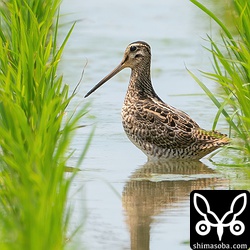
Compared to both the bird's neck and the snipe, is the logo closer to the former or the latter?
the snipe

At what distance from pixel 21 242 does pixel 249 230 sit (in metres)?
1.68

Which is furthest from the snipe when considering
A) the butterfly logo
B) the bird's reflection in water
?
the butterfly logo

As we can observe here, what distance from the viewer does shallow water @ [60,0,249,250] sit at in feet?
22.1

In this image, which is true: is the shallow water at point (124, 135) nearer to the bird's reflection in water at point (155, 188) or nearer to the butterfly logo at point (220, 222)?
the bird's reflection in water at point (155, 188)

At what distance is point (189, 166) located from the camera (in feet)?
29.0

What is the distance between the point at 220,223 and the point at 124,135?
149 inches

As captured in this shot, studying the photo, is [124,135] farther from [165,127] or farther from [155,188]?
[155,188]

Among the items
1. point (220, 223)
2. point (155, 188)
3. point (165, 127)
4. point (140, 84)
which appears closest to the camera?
point (220, 223)

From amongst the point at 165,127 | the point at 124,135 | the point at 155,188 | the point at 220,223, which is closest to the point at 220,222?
the point at 220,223

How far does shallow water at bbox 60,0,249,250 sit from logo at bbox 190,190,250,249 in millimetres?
224

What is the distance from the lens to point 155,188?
7.87 meters

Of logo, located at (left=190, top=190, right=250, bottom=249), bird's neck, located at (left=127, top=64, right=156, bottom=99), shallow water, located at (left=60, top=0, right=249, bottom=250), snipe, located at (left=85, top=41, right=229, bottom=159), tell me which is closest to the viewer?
logo, located at (left=190, top=190, right=250, bottom=249)

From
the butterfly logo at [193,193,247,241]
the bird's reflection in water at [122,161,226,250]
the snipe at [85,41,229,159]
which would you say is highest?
the snipe at [85,41,229,159]

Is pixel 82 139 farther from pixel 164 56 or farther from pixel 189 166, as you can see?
pixel 164 56
